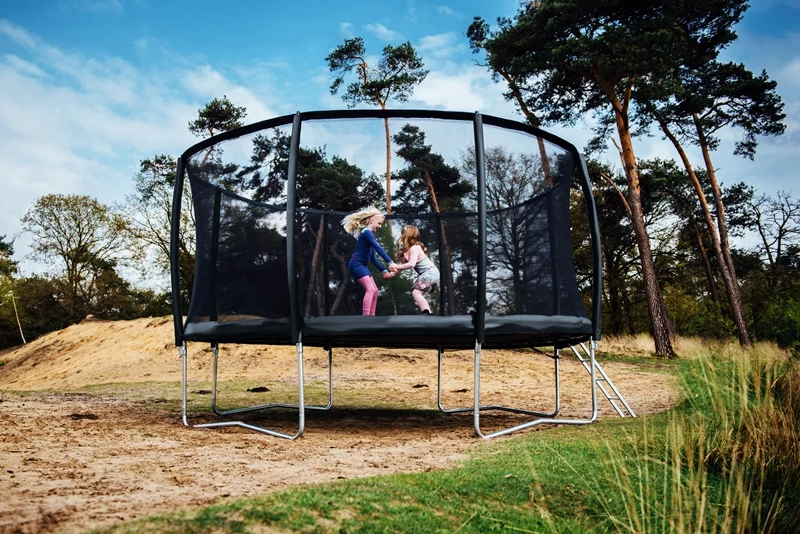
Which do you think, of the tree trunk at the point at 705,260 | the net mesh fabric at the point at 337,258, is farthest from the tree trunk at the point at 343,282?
the tree trunk at the point at 705,260

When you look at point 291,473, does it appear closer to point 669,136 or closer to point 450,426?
point 450,426

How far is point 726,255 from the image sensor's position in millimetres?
15875

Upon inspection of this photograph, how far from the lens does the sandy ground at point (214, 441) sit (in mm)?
2084

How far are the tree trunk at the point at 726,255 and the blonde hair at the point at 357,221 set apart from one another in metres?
12.9

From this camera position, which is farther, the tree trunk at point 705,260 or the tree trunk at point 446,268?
the tree trunk at point 705,260

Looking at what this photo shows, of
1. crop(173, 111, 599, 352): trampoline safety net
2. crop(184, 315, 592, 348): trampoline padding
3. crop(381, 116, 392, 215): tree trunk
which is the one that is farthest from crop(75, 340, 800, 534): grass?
crop(381, 116, 392, 215): tree trunk

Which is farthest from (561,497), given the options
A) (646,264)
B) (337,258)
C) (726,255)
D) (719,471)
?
(726,255)

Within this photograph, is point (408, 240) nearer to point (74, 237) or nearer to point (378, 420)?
point (378, 420)

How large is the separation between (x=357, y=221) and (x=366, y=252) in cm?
25

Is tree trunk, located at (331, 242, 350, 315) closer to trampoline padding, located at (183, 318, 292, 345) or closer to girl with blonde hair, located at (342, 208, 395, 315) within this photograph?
girl with blonde hair, located at (342, 208, 395, 315)

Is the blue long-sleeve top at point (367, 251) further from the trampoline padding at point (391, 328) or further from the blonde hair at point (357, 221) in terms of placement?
the trampoline padding at point (391, 328)

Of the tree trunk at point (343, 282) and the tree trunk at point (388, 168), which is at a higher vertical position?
the tree trunk at point (388, 168)

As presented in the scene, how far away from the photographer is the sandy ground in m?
2.08

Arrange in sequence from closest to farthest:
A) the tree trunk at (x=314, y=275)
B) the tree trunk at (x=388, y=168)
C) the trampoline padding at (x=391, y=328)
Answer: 1. the trampoline padding at (x=391, y=328)
2. the tree trunk at (x=388, y=168)
3. the tree trunk at (x=314, y=275)
